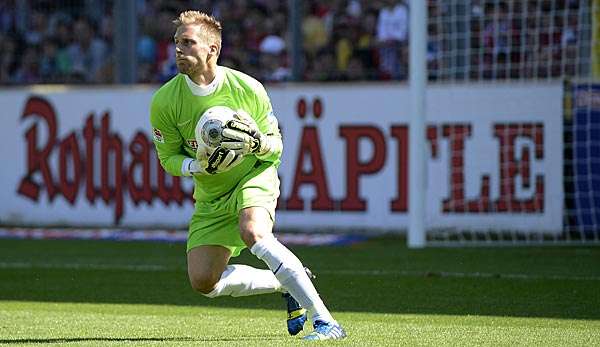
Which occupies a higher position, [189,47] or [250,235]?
[189,47]

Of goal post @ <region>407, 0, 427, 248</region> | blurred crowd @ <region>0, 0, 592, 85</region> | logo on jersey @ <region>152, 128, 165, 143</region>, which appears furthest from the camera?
blurred crowd @ <region>0, 0, 592, 85</region>

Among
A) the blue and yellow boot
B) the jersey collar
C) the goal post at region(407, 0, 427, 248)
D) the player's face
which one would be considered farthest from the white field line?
the player's face

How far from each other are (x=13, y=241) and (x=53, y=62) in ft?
13.0

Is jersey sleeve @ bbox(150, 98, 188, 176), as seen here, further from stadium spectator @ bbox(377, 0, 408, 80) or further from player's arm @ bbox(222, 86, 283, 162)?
stadium spectator @ bbox(377, 0, 408, 80)

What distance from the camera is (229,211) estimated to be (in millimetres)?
8070

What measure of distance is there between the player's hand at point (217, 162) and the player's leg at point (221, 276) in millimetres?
539

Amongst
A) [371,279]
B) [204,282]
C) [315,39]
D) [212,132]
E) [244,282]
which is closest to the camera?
[212,132]

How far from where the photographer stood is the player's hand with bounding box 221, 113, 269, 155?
7605mm

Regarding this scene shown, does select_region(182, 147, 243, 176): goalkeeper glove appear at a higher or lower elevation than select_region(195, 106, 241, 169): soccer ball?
lower

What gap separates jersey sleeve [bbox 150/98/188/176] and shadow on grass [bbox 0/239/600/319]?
6.78 feet

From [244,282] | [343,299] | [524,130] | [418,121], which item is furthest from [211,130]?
[524,130]

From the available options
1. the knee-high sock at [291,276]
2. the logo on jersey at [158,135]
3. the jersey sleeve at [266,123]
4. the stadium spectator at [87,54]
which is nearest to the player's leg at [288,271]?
the knee-high sock at [291,276]

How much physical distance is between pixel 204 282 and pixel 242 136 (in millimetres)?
975

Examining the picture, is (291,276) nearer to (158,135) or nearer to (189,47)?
(158,135)
